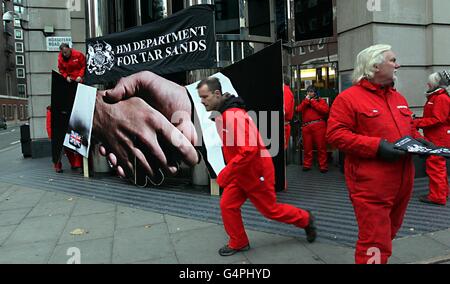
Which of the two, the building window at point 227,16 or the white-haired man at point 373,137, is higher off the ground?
the building window at point 227,16

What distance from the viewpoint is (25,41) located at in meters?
13.7

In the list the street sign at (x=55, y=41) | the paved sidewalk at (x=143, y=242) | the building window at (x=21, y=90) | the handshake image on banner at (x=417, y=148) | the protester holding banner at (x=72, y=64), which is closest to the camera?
the handshake image on banner at (x=417, y=148)

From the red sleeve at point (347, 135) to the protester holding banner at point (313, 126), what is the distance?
18.6 feet

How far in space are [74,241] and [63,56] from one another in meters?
5.80

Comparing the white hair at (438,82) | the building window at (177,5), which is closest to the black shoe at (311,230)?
the white hair at (438,82)

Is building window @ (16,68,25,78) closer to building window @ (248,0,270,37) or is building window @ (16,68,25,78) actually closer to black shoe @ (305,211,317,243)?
building window @ (248,0,270,37)

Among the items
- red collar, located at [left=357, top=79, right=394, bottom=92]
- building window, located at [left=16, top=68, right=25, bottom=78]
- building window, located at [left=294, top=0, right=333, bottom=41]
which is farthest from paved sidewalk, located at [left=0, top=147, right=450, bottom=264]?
building window, located at [left=16, top=68, right=25, bottom=78]

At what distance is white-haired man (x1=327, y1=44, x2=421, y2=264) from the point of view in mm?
3025

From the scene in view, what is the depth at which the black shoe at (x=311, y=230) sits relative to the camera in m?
4.30

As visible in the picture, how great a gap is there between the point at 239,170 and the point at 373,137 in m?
1.30

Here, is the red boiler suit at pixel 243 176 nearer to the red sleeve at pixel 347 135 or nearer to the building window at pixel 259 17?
the red sleeve at pixel 347 135

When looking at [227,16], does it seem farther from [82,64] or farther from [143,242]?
[143,242]

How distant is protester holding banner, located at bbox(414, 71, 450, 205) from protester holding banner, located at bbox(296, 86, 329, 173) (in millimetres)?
2848

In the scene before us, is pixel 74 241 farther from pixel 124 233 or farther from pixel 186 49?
pixel 186 49
